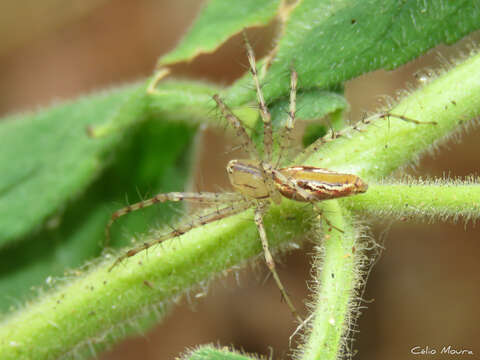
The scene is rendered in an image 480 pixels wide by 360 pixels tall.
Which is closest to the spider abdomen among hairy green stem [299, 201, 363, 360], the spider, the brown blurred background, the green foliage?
the spider

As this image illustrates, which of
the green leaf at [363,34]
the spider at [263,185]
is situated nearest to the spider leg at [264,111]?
the spider at [263,185]

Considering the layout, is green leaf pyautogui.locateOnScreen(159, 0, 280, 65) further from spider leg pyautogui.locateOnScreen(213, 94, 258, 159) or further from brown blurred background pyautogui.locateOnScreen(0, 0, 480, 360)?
brown blurred background pyautogui.locateOnScreen(0, 0, 480, 360)

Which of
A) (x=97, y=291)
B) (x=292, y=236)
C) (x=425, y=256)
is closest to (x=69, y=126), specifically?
(x=97, y=291)

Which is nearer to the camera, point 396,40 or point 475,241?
point 396,40

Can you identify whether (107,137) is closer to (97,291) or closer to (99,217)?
(99,217)

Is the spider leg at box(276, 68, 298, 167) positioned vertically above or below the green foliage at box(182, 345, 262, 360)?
above

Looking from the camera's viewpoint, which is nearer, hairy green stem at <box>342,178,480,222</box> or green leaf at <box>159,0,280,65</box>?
hairy green stem at <box>342,178,480,222</box>

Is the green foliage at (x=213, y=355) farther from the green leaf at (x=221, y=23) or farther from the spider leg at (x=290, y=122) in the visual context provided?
the green leaf at (x=221, y=23)
